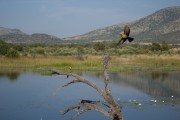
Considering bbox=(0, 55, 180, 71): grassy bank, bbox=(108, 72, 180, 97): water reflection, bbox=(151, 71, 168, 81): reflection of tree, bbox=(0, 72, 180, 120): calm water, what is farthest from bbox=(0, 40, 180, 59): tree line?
bbox=(0, 72, 180, 120): calm water

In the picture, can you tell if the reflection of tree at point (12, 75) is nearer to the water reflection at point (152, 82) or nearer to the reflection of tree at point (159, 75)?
the water reflection at point (152, 82)

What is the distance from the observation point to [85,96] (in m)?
18.1

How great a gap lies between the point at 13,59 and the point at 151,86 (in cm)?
1461

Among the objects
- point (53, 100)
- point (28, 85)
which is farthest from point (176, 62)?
point (53, 100)

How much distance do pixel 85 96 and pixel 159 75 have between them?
10.6 metres

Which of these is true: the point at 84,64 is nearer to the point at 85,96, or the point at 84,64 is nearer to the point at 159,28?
the point at 85,96

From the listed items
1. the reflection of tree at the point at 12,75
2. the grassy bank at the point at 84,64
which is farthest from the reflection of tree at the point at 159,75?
the reflection of tree at the point at 12,75

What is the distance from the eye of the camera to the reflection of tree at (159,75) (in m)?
25.8

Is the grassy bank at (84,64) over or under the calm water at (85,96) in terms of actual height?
over

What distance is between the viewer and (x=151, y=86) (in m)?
22.1

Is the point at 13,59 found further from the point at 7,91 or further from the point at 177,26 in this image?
the point at 177,26

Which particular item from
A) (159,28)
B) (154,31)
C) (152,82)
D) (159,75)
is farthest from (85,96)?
(154,31)

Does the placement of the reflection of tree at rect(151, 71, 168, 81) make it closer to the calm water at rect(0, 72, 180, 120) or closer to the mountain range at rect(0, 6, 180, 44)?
the calm water at rect(0, 72, 180, 120)

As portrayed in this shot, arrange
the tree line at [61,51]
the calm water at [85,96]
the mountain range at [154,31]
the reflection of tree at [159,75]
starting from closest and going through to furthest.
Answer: the calm water at [85,96]
the reflection of tree at [159,75]
the tree line at [61,51]
the mountain range at [154,31]
